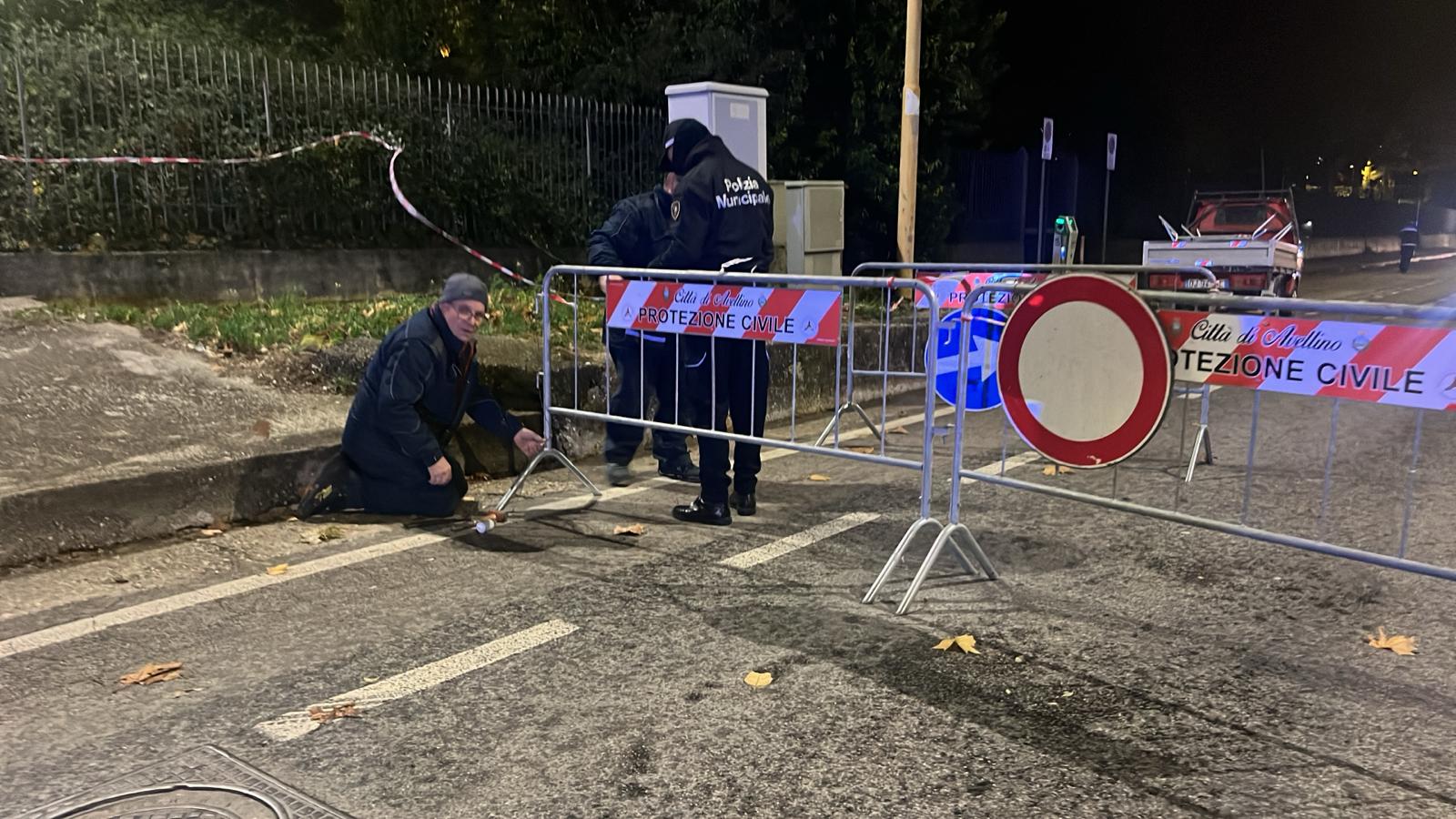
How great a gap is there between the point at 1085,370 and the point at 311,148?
894cm

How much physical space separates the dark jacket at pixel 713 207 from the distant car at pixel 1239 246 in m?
7.73

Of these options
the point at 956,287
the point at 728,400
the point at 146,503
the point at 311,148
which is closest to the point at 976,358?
the point at 956,287

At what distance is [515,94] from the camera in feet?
39.9

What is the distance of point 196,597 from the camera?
4348 mm

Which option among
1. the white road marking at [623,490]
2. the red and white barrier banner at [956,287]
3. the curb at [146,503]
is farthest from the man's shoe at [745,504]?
the red and white barrier banner at [956,287]

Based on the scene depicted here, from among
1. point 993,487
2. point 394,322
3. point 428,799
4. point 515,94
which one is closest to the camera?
point 428,799

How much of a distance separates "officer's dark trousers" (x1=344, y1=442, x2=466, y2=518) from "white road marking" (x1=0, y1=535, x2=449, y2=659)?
0.31 meters

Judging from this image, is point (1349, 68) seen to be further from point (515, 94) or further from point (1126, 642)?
point (1126, 642)

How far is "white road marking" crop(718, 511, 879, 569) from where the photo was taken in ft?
16.0

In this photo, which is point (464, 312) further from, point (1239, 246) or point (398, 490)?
point (1239, 246)

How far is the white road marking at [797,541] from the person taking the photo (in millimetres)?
4883

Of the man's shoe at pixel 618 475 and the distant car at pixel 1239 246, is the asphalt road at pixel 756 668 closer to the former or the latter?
the man's shoe at pixel 618 475

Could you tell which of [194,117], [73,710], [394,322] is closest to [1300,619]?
[73,710]

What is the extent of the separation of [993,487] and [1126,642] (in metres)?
2.35
